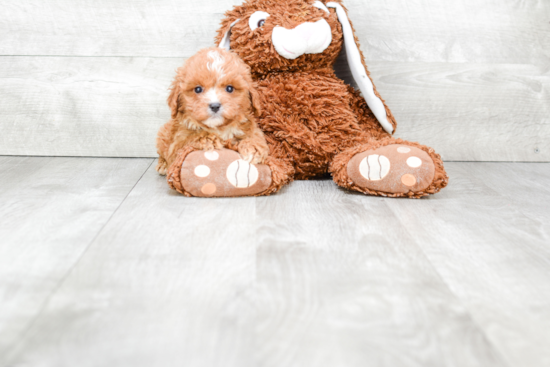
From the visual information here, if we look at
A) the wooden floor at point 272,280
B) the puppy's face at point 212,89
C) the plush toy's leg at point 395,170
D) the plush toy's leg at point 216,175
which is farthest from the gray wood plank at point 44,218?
the plush toy's leg at point 395,170

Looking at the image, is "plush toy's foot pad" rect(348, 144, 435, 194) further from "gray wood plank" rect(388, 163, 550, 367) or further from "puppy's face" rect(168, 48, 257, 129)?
"puppy's face" rect(168, 48, 257, 129)

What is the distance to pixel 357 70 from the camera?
108 centimetres

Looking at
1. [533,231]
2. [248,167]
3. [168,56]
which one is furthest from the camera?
[168,56]

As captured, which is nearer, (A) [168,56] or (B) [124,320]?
(B) [124,320]

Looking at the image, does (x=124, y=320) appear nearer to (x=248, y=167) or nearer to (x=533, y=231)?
(x=248, y=167)

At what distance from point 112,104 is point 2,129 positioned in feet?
1.08

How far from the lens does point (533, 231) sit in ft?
2.67

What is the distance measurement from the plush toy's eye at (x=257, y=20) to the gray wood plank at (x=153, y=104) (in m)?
0.34

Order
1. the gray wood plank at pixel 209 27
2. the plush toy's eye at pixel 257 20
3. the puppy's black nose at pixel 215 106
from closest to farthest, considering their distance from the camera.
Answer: the puppy's black nose at pixel 215 106 → the plush toy's eye at pixel 257 20 → the gray wood plank at pixel 209 27

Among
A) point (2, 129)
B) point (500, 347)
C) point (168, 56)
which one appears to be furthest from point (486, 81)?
point (2, 129)

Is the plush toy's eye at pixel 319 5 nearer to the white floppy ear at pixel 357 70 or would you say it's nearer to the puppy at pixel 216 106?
the white floppy ear at pixel 357 70

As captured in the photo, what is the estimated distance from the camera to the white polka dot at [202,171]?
941 mm

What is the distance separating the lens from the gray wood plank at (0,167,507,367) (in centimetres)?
48

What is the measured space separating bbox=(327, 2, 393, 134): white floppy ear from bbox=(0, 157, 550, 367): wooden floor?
0.78 ft
